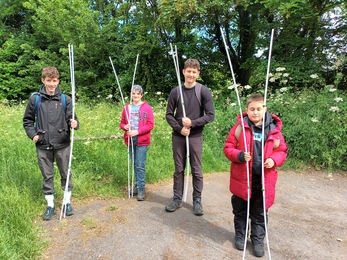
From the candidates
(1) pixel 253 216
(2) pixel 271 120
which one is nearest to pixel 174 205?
(1) pixel 253 216

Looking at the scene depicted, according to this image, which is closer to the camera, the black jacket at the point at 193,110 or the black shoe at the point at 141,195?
the black jacket at the point at 193,110

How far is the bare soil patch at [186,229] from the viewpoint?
107 inches

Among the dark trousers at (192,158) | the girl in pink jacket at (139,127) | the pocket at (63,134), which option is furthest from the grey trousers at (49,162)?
the dark trousers at (192,158)

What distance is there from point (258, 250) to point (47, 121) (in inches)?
105

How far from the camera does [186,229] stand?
3158mm

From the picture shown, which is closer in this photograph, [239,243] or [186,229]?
[239,243]

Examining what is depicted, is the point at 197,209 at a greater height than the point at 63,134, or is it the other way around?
the point at 63,134

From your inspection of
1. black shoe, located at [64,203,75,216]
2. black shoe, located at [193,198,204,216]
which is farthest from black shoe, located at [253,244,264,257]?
black shoe, located at [64,203,75,216]

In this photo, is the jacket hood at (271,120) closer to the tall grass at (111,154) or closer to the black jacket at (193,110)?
the black jacket at (193,110)

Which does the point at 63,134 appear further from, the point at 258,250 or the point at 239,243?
the point at 258,250

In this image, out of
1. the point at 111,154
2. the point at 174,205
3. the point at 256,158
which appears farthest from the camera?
the point at 111,154

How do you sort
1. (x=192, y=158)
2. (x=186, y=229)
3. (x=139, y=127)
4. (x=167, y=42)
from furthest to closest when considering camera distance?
1. (x=167, y=42)
2. (x=139, y=127)
3. (x=192, y=158)
4. (x=186, y=229)

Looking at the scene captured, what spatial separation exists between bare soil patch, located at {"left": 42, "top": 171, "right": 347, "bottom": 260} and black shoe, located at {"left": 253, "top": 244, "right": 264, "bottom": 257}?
0.05 meters

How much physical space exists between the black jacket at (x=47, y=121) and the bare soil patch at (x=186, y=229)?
3.17ft
